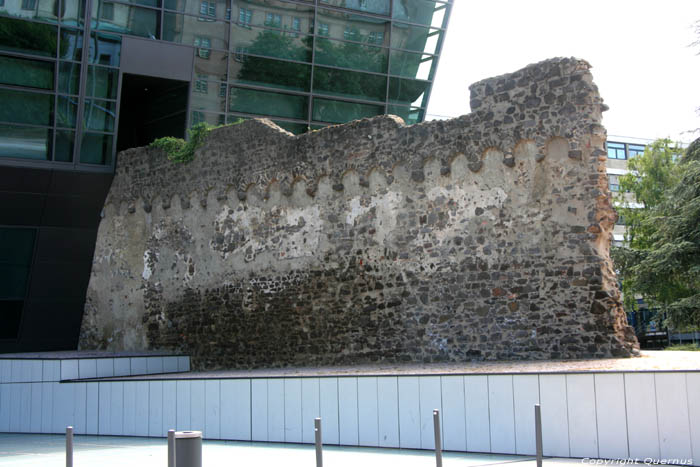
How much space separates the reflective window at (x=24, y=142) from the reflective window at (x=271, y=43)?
18.2 ft

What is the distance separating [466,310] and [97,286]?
36.8 ft

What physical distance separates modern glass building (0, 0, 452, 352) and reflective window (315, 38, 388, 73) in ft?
0.11

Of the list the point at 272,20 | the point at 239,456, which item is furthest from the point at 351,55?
the point at 239,456

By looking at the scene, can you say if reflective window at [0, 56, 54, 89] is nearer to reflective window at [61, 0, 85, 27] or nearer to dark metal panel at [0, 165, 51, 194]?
reflective window at [61, 0, 85, 27]

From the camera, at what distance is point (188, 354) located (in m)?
17.3

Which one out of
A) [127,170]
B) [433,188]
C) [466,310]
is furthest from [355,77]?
[466,310]

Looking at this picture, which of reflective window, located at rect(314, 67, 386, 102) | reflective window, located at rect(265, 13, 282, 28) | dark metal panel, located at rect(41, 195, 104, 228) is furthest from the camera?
reflective window, located at rect(314, 67, 386, 102)

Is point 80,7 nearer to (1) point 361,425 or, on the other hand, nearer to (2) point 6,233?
(2) point 6,233

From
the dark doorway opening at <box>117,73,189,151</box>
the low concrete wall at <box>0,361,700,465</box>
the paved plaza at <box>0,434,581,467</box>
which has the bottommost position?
the paved plaza at <box>0,434,581,467</box>

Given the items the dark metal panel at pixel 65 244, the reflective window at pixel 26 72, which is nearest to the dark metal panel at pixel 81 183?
the dark metal panel at pixel 65 244

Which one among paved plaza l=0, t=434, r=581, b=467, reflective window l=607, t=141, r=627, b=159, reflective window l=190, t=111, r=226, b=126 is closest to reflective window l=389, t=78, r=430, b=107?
reflective window l=190, t=111, r=226, b=126

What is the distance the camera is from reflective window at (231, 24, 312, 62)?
68.8 feet

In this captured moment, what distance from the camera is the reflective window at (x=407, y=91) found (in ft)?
74.1

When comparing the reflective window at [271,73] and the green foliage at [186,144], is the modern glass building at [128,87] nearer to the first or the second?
the reflective window at [271,73]
